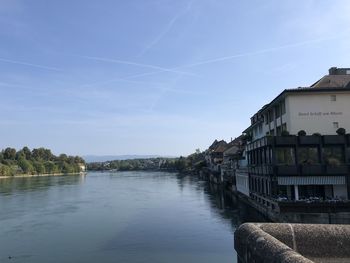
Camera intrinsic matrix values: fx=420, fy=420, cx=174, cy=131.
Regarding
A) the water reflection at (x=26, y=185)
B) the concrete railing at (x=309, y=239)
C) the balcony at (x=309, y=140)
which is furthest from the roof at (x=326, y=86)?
the water reflection at (x=26, y=185)

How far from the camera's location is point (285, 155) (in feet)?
130

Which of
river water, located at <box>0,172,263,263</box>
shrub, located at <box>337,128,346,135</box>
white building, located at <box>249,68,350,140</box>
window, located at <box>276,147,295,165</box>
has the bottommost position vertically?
river water, located at <box>0,172,263,263</box>

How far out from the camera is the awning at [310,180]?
124ft

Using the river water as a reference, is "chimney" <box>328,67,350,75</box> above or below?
above

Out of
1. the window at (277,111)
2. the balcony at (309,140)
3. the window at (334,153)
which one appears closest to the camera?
the window at (334,153)

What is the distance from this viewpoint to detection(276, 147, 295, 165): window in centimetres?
3938

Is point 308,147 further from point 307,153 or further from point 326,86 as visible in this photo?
point 326,86

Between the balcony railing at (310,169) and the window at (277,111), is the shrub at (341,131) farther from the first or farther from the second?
the window at (277,111)

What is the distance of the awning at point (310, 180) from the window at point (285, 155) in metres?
1.51

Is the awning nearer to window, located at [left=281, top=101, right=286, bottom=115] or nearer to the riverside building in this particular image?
the riverside building

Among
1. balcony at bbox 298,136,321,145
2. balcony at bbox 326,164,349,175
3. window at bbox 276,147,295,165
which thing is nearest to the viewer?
balcony at bbox 326,164,349,175

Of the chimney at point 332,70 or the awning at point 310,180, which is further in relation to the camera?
the chimney at point 332,70

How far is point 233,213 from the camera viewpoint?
49.8 meters

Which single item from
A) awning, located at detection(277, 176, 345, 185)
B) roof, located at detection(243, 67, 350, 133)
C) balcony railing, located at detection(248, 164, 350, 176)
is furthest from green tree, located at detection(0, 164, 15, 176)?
awning, located at detection(277, 176, 345, 185)
